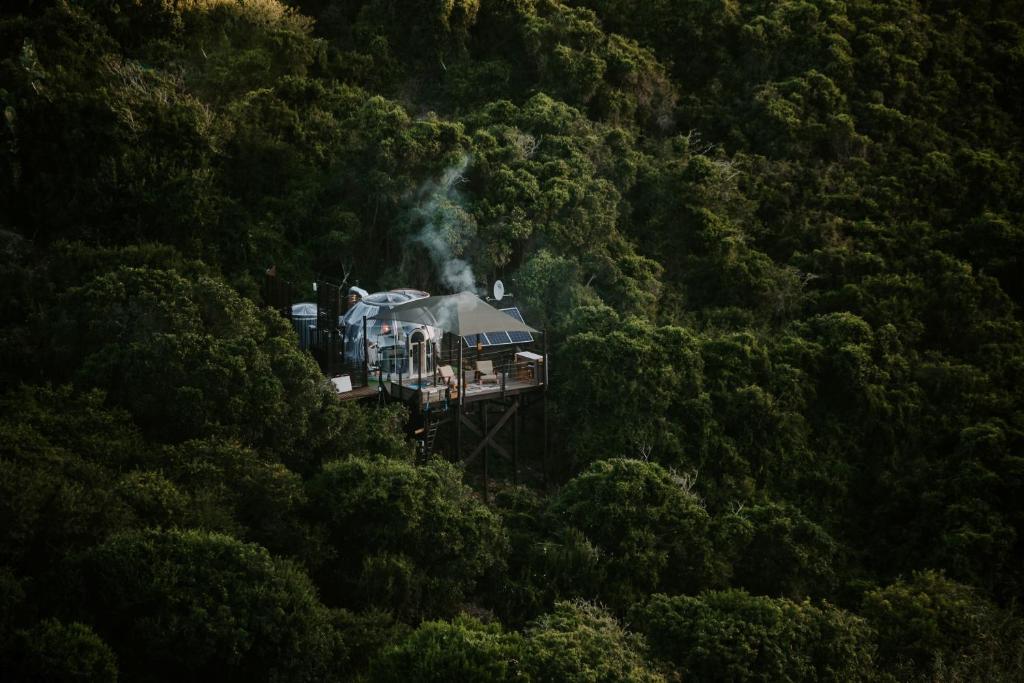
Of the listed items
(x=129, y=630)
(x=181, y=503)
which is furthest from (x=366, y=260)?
(x=129, y=630)

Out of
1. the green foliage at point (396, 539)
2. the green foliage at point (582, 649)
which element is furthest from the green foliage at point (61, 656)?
the green foliage at point (582, 649)

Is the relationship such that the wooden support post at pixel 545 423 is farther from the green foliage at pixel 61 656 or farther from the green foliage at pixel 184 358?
the green foliage at pixel 61 656

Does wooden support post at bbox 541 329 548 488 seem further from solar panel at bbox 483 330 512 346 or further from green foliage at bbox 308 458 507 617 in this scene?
green foliage at bbox 308 458 507 617

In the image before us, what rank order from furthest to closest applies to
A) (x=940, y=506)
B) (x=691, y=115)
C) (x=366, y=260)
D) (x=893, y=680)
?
(x=691, y=115) < (x=366, y=260) < (x=940, y=506) < (x=893, y=680)

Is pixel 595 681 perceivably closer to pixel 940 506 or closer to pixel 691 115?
pixel 940 506

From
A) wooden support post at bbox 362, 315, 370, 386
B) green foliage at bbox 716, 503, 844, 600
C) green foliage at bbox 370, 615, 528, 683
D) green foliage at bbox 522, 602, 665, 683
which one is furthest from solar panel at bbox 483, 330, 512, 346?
Answer: green foliage at bbox 370, 615, 528, 683

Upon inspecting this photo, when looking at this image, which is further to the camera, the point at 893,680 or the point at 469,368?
the point at 469,368
